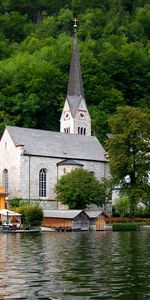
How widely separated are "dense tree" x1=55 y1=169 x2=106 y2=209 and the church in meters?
5.45

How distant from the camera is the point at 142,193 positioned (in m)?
73.6

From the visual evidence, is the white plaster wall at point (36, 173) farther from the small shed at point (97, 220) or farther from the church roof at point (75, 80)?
the church roof at point (75, 80)

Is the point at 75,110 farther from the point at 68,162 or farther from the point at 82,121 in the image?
the point at 68,162

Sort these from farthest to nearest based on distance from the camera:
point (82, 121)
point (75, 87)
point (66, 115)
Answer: point (75, 87) → point (66, 115) → point (82, 121)

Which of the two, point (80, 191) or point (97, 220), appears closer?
point (97, 220)

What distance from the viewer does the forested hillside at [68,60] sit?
111 metres

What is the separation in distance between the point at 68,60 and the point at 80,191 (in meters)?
53.7

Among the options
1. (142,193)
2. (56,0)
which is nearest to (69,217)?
(142,193)

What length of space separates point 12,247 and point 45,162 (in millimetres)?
42612

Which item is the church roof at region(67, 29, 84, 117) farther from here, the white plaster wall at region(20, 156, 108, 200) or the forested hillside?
the white plaster wall at region(20, 156, 108, 200)

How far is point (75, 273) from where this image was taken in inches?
992

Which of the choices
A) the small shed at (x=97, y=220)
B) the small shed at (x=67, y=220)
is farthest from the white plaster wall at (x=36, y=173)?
the small shed at (x=97, y=220)

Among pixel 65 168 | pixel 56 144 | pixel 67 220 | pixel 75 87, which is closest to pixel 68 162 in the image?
pixel 65 168

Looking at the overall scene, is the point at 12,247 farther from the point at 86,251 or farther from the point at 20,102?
the point at 20,102
